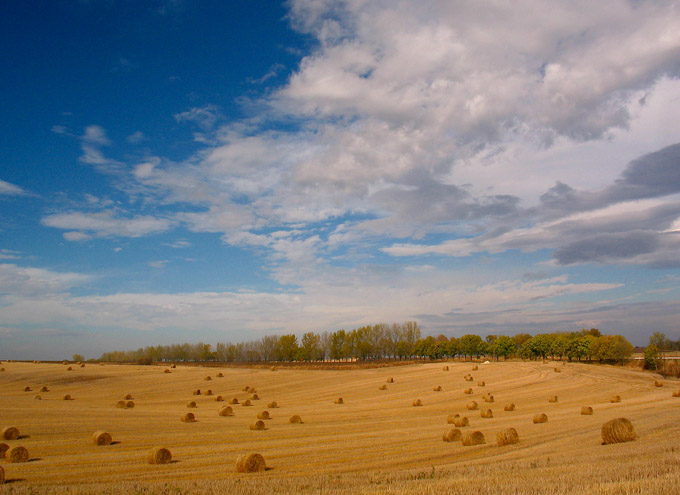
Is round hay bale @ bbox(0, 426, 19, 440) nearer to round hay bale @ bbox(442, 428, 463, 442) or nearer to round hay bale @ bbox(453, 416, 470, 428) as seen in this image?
round hay bale @ bbox(442, 428, 463, 442)

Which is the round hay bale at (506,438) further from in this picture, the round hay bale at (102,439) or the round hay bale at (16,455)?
the round hay bale at (16,455)

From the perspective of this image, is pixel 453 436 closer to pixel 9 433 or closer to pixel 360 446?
pixel 360 446

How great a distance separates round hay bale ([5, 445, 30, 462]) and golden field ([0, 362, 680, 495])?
524mm

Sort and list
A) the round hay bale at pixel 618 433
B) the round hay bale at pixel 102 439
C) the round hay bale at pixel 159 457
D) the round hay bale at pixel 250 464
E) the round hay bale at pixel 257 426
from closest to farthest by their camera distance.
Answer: the round hay bale at pixel 250 464, the round hay bale at pixel 159 457, the round hay bale at pixel 618 433, the round hay bale at pixel 102 439, the round hay bale at pixel 257 426

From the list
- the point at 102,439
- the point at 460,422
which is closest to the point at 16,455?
the point at 102,439

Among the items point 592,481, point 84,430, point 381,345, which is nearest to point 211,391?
point 84,430

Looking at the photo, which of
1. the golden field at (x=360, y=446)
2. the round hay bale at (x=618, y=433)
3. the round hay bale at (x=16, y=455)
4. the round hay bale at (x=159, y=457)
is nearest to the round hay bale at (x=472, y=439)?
the golden field at (x=360, y=446)

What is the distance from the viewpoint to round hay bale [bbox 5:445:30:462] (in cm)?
1698

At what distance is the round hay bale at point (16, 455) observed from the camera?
55.7ft

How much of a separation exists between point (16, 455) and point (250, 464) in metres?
9.15

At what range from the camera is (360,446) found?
66.2 ft

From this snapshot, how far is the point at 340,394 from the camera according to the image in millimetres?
48562

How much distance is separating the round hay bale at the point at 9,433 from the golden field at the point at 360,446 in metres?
0.34

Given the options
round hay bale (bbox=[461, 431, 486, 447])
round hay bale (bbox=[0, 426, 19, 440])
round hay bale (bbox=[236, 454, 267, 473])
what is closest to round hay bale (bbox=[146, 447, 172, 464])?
round hay bale (bbox=[236, 454, 267, 473])
